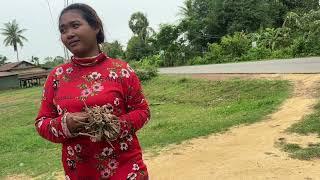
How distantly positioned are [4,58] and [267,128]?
243 feet

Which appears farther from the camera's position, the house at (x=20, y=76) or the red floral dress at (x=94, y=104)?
the house at (x=20, y=76)

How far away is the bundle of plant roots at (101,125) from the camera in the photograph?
204 centimetres

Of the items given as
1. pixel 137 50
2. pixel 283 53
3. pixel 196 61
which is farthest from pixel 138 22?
pixel 283 53

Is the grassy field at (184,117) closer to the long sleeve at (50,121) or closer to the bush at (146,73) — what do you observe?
the long sleeve at (50,121)

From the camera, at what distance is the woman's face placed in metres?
2.28

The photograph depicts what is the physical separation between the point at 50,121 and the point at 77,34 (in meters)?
0.43

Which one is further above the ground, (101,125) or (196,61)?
(101,125)

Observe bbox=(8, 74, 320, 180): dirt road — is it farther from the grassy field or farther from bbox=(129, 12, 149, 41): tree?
bbox=(129, 12, 149, 41): tree

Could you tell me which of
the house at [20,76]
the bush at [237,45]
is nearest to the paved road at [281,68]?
the bush at [237,45]

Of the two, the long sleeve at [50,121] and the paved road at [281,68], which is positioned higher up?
the long sleeve at [50,121]

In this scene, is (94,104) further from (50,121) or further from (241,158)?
(241,158)

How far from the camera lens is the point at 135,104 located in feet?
7.59

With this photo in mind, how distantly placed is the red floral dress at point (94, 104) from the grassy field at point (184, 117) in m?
4.72

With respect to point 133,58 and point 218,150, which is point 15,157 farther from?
point 133,58
